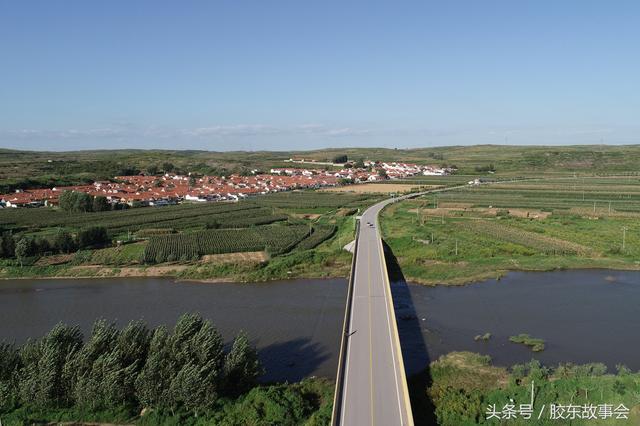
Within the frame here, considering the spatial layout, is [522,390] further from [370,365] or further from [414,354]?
[370,365]

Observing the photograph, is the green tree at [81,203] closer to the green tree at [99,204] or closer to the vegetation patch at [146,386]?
the green tree at [99,204]

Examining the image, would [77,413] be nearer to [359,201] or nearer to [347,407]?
[347,407]

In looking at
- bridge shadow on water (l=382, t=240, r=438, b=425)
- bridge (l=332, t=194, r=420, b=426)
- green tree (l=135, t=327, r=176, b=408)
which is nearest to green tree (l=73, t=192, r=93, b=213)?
bridge shadow on water (l=382, t=240, r=438, b=425)

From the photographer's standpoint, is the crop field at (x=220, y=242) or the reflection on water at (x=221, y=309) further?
the crop field at (x=220, y=242)

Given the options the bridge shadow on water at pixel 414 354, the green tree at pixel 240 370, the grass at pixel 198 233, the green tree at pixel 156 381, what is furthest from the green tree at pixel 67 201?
the green tree at pixel 240 370

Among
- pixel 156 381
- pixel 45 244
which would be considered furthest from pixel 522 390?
pixel 45 244

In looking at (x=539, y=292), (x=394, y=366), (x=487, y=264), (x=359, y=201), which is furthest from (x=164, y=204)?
(x=394, y=366)

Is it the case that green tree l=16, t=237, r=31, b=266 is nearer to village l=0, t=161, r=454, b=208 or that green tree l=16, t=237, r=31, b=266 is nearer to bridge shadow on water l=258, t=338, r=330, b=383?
bridge shadow on water l=258, t=338, r=330, b=383
